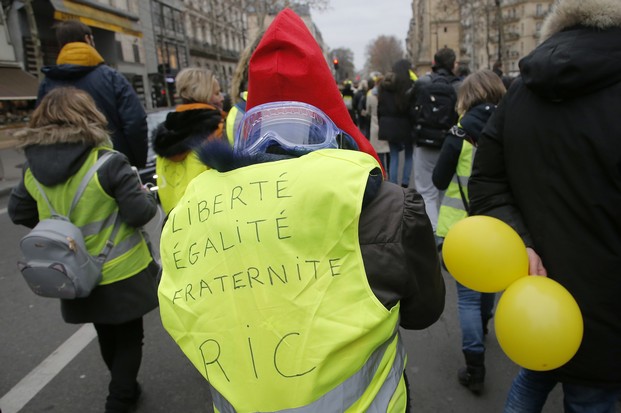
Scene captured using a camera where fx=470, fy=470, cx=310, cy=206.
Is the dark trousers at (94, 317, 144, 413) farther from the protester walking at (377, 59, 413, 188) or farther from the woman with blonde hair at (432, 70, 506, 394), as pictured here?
the protester walking at (377, 59, 413, 188)

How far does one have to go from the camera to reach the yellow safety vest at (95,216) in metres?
2.32

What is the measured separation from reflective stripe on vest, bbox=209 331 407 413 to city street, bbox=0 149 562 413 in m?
1.60

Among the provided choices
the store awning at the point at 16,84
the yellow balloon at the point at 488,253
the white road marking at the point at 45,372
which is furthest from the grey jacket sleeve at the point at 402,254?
the store awning at the point at 16,84

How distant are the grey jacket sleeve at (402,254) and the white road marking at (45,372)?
2.74 m

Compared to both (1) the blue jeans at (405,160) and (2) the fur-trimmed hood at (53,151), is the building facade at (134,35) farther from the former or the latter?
(2) the fur-trimmed hood at (53,151)

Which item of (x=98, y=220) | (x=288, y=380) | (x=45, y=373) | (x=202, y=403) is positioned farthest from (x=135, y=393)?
(x=288, y=380)

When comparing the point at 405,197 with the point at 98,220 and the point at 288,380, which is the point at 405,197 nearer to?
the point at 288,380

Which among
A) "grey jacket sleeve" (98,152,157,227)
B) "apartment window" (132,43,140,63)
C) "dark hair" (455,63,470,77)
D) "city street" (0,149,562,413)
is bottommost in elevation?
"city street" (0,149,562,413)

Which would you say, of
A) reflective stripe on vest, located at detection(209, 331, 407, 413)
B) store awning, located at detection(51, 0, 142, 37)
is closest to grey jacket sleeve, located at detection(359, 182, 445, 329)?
reflective stripe on vest, located at detection(209, 331, 407, 413)

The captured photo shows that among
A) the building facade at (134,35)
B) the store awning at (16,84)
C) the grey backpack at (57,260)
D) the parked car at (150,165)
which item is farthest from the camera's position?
the building facade at (134,35)

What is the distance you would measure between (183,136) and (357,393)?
2.19 meters

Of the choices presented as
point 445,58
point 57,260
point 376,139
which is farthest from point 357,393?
point 376,139

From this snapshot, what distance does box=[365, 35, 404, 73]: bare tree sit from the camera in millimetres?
125912

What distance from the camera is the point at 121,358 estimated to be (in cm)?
261
